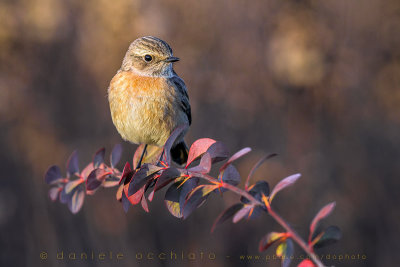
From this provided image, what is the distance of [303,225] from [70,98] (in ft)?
14.1

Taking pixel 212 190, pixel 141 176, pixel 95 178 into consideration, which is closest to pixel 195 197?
pixel 212 190

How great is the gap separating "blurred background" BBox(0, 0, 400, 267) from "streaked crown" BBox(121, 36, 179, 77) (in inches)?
130

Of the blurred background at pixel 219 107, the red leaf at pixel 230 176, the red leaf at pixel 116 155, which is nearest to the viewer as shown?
the red leaf at pixel 230 176

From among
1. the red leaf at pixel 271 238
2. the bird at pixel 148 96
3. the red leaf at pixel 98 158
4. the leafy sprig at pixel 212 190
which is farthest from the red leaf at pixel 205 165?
the bird at pixel 148 96

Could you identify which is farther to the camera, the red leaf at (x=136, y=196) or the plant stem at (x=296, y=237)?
the red leaf at (x=136, y=196)

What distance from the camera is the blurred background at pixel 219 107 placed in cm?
704

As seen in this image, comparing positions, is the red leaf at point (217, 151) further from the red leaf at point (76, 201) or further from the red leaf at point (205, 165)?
the red leaf at point (76, 201)

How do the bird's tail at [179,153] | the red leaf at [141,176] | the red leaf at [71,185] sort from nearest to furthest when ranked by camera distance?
the red leaf at [141,176]
the red leaf at [71,185]
the bird's tail at [179,153]

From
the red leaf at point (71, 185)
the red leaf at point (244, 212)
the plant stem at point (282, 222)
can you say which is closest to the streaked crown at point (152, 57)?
the red leaf at point (71, 185)

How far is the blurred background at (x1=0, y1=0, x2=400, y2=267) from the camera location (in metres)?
7.04

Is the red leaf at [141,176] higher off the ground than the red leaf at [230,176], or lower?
lower

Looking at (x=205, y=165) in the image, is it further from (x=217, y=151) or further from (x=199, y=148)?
(x=199, y=148)

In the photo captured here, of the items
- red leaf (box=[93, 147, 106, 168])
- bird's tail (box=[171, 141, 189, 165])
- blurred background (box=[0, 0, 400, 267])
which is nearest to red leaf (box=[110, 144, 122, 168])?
red leaf (box=[93, 147, 106, 168])

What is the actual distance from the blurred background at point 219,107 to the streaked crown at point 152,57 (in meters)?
3.31
